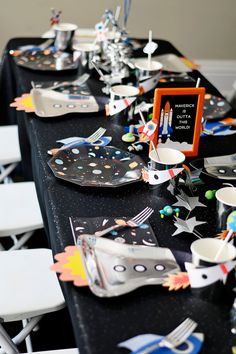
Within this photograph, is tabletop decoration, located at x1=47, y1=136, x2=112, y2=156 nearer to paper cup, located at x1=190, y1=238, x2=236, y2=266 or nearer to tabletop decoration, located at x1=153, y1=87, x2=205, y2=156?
tabletop decoration, located at x1=153, y1=87, x2=205, y2=156

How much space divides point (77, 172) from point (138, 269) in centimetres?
46

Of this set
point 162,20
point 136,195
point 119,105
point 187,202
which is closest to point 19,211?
point 119,105

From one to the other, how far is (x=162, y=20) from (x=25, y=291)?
2501 mm

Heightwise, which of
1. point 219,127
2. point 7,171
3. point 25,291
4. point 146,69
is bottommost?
point 7,171

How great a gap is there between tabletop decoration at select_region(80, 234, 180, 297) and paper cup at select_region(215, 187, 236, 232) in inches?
6.2

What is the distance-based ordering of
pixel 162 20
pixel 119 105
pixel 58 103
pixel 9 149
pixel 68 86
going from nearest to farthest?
pixel 119 105, pixel 58 103, pixel 68 86, pixel 9 149, pixel 162 20

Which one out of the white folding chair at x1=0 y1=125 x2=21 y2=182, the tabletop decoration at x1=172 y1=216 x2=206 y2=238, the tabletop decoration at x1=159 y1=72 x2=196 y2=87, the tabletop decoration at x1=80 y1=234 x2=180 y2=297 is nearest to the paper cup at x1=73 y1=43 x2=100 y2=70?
the tabletop decoration at x1=159 y1=72 x2=196 y2=87

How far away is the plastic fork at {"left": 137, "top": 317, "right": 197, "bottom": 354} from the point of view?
100 cm

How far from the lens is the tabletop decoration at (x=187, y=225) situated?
135cm

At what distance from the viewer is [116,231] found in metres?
1.33

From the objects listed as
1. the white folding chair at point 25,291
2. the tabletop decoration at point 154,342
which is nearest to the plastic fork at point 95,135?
the white folding chair at point 25,291

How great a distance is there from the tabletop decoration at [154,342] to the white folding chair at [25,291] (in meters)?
0.50

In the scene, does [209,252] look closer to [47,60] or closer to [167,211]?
[167,211]

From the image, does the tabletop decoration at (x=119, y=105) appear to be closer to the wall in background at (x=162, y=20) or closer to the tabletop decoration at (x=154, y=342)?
the tabletop decoration at (x=154, y=342)
